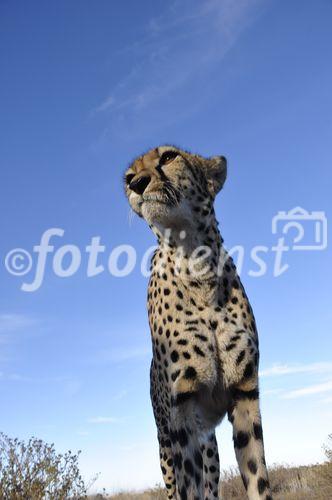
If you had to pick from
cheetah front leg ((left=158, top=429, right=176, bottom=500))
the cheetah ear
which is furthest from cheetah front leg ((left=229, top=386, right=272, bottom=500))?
the cheetah ear

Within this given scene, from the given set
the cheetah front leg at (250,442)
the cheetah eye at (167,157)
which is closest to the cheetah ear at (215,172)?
the cheetah eye at (167,157)

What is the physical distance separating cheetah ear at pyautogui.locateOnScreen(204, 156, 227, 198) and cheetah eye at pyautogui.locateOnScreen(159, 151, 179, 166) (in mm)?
244

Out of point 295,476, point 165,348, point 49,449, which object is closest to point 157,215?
point 165,348

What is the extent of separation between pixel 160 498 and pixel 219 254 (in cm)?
738

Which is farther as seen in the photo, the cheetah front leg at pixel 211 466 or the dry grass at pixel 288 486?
the dry grass at pixel 288 486

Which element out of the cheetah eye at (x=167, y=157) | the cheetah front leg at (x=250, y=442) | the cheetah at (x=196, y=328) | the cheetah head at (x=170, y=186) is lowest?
the cheetah front leg at (x=250, y=442)

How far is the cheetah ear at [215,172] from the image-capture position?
4.02 m

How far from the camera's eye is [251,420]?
12.2 ft

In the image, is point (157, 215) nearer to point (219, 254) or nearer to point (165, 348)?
point (219, 254)

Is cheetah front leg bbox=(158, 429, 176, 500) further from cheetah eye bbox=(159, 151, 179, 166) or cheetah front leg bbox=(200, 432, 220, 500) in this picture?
cheetah eye bbox=(159, 151, 179, 166)

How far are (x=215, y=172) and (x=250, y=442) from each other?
68.9 inches

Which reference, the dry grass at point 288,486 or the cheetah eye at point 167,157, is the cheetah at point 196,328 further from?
the dry grass at point 288,486

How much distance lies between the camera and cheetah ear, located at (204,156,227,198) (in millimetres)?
4020

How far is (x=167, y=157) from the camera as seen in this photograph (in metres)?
3.95
